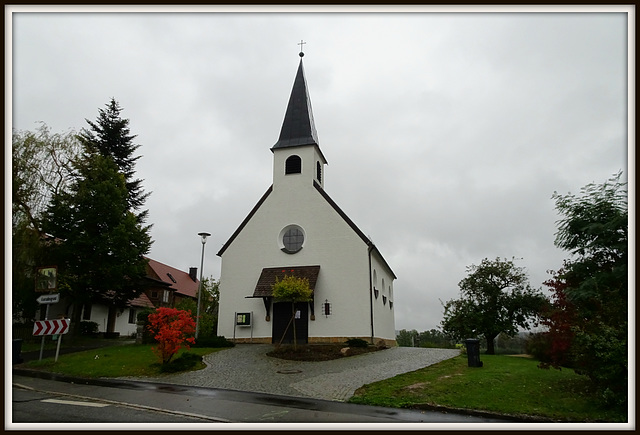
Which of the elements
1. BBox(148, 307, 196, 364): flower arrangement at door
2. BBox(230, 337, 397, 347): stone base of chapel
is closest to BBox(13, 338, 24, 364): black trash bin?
BBox(148, 307, 196, 364): flower arrangement at door

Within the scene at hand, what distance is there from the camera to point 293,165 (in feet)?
89.6

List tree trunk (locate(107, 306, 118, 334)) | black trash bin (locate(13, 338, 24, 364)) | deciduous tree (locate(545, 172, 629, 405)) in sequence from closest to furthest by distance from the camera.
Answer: deciduous tree (locate(545, 172, 629, 405)) < black trash bin (locate(13, 338, 24, 364)) < tree trunk (locate(107, 306, 118, 334))

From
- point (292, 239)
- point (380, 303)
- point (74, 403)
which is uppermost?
point (292, 239)

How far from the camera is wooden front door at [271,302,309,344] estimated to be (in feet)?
78.1

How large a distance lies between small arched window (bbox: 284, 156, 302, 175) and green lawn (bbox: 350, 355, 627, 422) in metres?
15.9

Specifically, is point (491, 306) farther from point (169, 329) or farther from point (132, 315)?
point (132, 315)

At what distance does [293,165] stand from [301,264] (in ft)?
21.5

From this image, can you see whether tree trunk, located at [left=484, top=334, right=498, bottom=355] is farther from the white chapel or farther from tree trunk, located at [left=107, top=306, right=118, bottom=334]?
tree trunk, located at [left=107, top=306, right=118, bottom=334]

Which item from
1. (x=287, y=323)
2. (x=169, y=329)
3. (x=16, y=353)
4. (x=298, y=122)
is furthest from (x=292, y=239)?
(x=16, y=353)

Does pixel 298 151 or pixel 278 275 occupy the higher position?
pixel 298 151

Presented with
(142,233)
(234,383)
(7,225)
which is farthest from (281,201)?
(7,225)

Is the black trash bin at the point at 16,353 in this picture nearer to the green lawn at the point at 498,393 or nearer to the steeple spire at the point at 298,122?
the green lawn at the point at 498,393

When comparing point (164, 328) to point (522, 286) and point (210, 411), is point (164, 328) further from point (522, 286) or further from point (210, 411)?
point (522, 286)

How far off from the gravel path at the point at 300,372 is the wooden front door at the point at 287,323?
362cm
